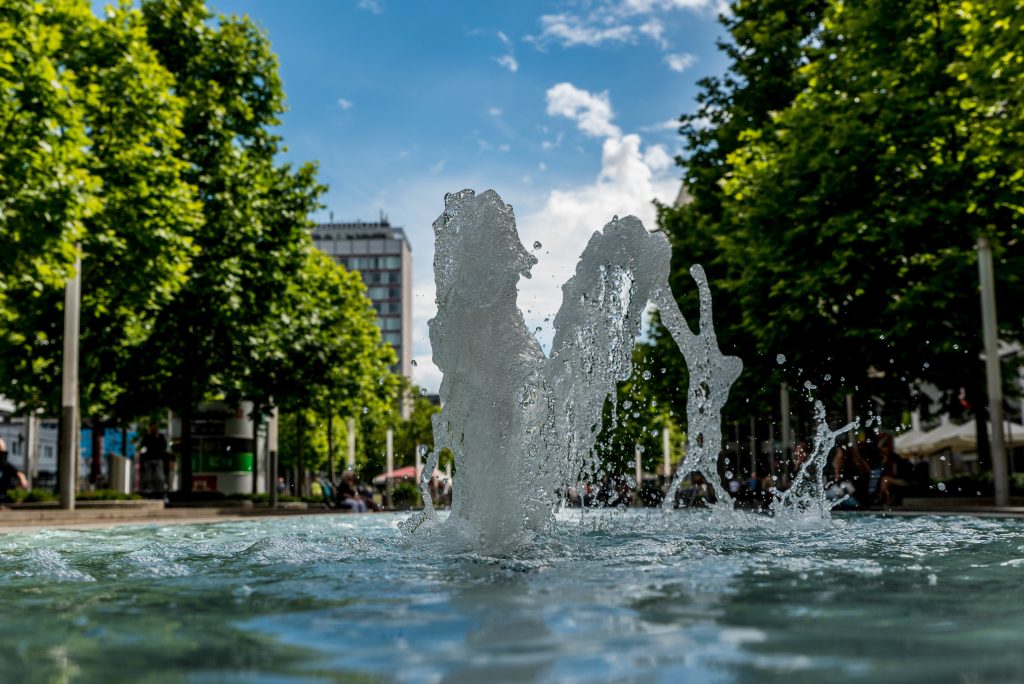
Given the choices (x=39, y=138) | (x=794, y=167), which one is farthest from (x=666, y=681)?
(x=794, y=167)

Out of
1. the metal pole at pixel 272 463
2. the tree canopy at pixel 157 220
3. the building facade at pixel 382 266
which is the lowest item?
the metal pole at pixel 272 463

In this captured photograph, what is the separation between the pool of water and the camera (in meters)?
3.44

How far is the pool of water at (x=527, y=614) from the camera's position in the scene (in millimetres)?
3443

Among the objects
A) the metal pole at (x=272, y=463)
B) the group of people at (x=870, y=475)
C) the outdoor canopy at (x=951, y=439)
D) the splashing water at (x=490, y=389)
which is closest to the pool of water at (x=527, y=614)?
the splashing water at (x=490, y=389)

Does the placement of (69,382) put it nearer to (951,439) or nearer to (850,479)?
(850,479)

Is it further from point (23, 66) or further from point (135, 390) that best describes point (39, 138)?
point (135, 390)

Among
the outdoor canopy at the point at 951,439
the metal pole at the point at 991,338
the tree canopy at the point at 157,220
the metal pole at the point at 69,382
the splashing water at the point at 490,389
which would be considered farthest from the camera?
the outdoor canopy at the point at 951,439

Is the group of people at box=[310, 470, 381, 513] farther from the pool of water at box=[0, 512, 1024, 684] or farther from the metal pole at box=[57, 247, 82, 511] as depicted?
the pool of water at box=[0, 512, 1024, 684]

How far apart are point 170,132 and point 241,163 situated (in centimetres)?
405

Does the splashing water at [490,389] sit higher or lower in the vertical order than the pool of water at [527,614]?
→ higher

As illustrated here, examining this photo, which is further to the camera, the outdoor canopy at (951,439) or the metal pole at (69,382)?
the outdoor canopy at (951,439)

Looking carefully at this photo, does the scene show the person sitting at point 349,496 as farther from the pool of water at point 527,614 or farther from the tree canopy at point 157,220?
the pool of water at point 527,614

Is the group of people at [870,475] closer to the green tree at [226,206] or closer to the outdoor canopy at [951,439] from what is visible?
the outdoor canopy at [951,439]

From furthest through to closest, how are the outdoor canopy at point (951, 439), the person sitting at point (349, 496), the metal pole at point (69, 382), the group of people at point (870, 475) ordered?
the outdoor canopy at point (951, 439)
the person sitting at point (349, 496)
the group of people at point (870, 475)
the metal pole at point (69, 382)
